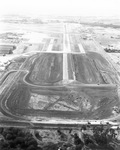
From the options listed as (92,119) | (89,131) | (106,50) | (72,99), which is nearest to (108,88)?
(72,99)

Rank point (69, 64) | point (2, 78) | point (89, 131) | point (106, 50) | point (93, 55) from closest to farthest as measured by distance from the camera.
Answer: point (89, 131), point (2, 78), point (69, 64), point (93, 55), point (106, 50)

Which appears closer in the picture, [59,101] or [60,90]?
[59,101]

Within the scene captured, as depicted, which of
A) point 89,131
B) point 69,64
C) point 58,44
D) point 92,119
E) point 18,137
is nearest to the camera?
point 18,137

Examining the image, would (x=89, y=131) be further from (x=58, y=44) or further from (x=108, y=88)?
(x=58, y=44)

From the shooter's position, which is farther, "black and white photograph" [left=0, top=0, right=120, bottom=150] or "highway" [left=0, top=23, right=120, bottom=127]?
"highway" [left=0, top=23, right=120, bottom=127]

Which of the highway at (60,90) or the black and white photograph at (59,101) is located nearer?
the black and white photograph at (59,101)

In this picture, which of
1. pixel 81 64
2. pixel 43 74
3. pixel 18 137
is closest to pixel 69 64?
pixel 81 64

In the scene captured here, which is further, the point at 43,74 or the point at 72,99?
the point at 43,74
